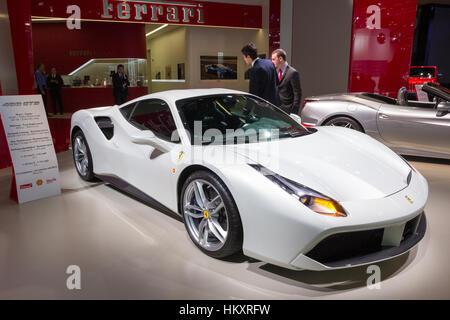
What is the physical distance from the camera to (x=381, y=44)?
27.8ft

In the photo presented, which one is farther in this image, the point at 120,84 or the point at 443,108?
the point at 120,84

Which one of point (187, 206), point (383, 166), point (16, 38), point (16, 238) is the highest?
point (16, 38)

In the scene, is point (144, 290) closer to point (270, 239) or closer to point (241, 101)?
point (270, 239)

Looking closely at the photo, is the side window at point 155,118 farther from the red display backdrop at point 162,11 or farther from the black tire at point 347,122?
the red display backdrop at point 162,11

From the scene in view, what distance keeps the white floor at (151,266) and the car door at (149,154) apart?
1.14 ft

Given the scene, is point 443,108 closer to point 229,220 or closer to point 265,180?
point 265,180

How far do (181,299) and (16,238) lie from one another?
63.9 inches

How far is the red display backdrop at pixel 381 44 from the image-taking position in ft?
27.1

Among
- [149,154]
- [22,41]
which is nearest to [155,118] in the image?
[149,154]

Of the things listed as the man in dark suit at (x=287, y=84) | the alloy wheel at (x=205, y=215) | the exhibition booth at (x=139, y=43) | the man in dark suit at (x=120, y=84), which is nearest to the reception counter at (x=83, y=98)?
the exhibition booth at (x=139, y=43)

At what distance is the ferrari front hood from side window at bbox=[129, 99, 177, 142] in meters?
0.72

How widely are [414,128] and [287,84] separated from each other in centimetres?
169

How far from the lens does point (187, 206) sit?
255 cm
